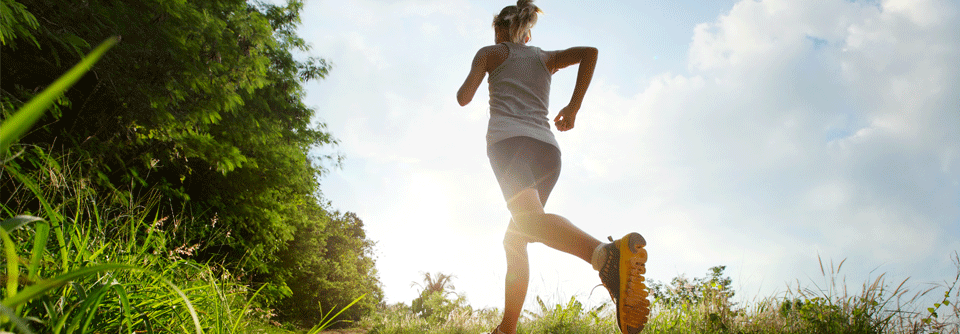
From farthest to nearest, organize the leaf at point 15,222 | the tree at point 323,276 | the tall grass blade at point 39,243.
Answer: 1. the tree at point 323,276
2. the tall grass blade at point 39,243
3. the leaf at point 15,222

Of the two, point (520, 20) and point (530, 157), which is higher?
point (520, 20)

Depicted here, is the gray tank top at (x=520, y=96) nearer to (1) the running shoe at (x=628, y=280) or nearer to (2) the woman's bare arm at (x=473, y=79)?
(2) the woman's bare arm at (x=473, y=79)

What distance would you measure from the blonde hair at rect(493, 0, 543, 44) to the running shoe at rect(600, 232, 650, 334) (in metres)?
1.37

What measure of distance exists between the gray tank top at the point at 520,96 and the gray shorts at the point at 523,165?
4cm

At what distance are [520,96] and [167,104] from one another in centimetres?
481

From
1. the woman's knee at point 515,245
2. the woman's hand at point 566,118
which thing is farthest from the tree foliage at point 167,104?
the woman's hand at point 566,118

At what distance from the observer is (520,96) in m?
2.19

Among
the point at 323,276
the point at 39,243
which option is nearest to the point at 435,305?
the point at 323,276

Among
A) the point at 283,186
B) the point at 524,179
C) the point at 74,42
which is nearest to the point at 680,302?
the point at 524,179

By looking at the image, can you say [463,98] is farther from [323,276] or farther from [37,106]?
[323,276]

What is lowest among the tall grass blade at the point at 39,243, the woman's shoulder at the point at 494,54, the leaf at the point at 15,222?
the tall grass blade at the point at 39,243

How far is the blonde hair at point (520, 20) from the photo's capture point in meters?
2.40

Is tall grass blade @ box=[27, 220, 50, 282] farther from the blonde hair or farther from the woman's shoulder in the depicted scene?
the blonde hair

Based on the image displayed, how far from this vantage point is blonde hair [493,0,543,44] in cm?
240
